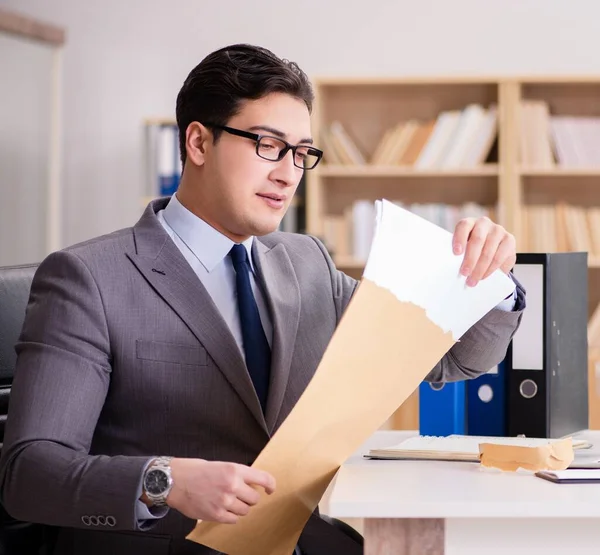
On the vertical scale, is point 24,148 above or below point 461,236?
above

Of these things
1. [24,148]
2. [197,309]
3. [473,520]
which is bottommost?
[473,520]

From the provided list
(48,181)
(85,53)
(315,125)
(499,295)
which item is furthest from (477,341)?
(85,53)

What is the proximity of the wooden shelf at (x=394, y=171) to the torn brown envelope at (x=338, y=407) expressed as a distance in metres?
3.44

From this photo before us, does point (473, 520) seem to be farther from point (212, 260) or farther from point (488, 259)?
point (212, 260)

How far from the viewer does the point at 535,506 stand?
3.30 feet

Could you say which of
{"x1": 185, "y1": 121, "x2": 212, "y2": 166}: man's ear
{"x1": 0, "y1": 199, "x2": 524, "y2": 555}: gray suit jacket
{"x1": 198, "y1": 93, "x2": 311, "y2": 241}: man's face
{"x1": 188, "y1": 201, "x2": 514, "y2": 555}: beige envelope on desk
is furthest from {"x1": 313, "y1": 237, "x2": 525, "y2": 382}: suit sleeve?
{"x1": 185, "y1": 121, "x2": 212, "y2": 166}: man's ear

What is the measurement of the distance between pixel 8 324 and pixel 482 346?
72cm

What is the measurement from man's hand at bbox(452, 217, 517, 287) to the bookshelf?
3141 mm

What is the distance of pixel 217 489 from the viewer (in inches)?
41.3

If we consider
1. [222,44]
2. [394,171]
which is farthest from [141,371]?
[222,44]

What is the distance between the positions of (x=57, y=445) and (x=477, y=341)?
634mm

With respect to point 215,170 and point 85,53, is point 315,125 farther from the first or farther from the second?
point 215,170

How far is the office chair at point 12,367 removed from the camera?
1.44m

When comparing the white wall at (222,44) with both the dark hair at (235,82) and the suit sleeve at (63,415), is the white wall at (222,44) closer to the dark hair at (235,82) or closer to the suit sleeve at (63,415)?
the dark hair at (235,82)
